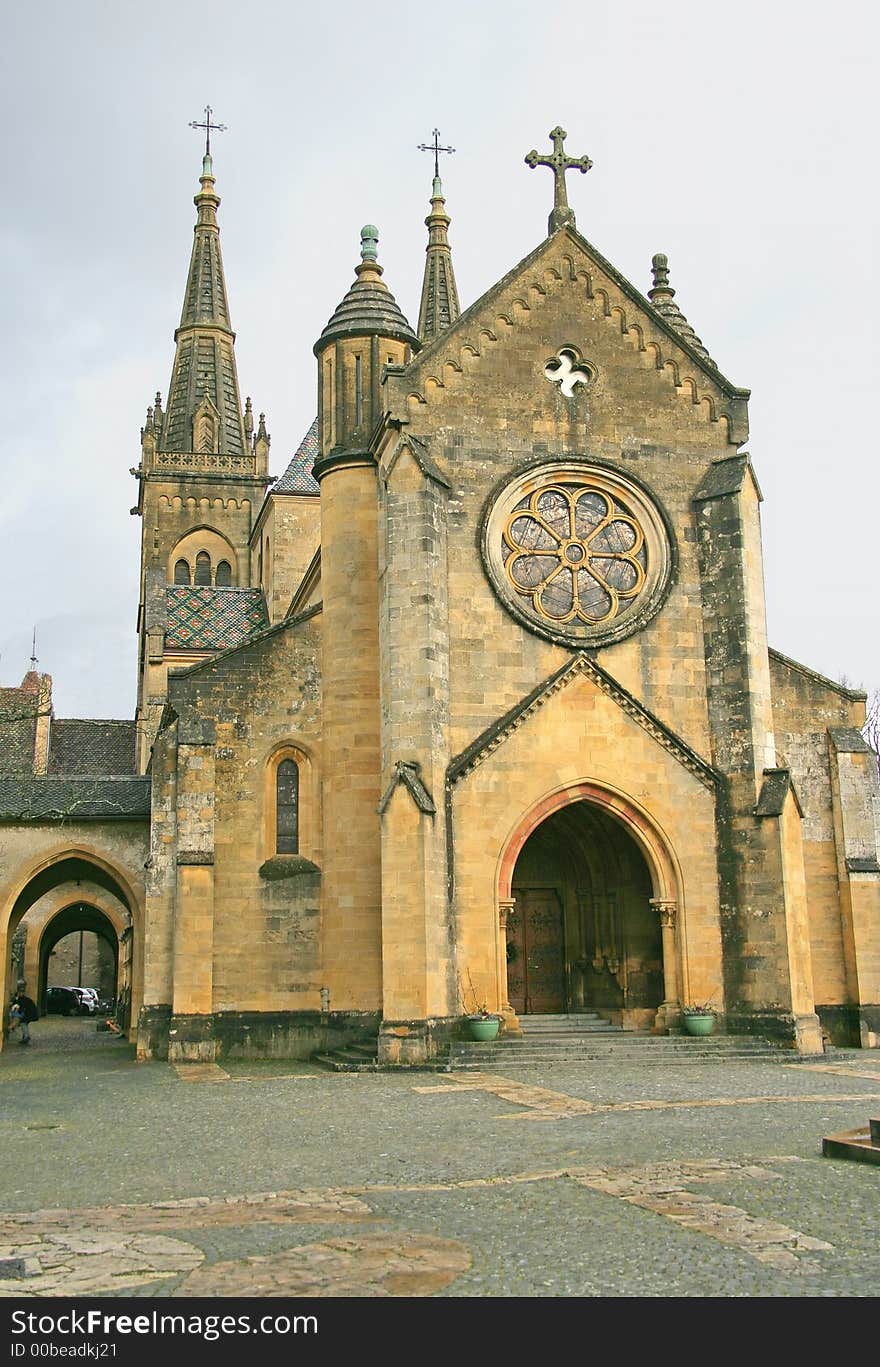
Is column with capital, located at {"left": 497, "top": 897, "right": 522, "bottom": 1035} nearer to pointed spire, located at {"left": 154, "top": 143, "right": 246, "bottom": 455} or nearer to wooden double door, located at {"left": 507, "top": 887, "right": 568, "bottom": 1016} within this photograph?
wooden double door, located at {"left": 507, "top": 887, "right": 568, "bottom": 1016}

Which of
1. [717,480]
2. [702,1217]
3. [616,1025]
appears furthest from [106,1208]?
[717,480]

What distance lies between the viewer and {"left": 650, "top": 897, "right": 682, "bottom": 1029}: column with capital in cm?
2439

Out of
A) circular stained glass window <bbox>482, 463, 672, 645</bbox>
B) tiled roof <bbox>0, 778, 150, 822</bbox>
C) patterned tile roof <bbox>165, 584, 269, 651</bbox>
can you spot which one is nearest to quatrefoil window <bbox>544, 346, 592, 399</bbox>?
circular stained glass window <bbox>482, 463, 672, 645</bbox>

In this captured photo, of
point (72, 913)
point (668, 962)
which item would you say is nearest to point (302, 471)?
point (72, 913)

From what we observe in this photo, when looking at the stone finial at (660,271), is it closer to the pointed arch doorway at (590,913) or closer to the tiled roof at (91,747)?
the pointed arch doorway at (590,913)

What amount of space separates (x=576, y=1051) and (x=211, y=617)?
27338 mm

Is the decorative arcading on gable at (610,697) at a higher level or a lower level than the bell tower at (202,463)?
lower

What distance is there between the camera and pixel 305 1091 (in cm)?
1905

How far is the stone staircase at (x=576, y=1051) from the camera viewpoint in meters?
22.1

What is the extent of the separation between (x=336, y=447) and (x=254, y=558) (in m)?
26.9

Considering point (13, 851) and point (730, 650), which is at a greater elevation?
point (730, 650)

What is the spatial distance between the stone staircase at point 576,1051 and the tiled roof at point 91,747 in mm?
33667

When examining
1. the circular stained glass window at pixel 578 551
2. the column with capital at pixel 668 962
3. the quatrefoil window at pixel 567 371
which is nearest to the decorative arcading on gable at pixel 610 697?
the circular stained glass window at pixel 578 551
